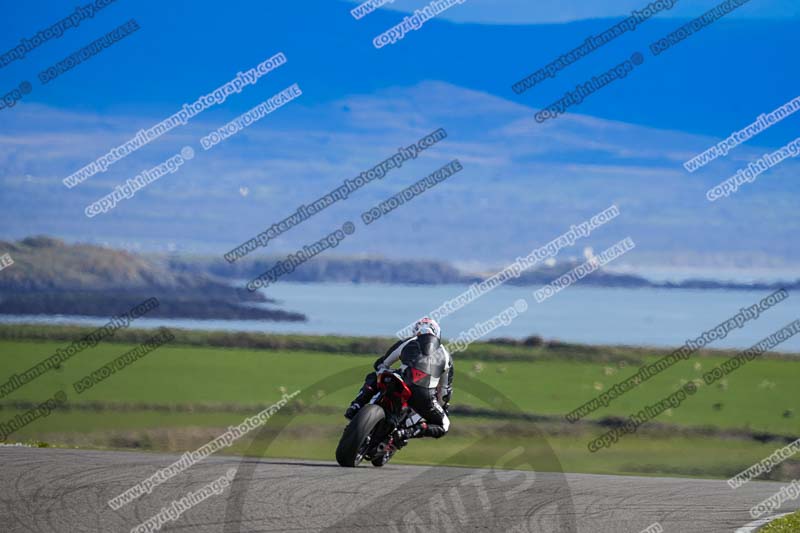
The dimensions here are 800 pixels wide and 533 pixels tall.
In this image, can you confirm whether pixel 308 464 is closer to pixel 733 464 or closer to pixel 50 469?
pixel 50 469

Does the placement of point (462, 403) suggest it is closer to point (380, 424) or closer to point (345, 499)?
point (380, 424)

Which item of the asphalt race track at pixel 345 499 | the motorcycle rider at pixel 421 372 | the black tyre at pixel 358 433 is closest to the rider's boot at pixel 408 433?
the motorcycle rider at pixel 421 372

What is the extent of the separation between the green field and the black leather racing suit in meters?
12.6

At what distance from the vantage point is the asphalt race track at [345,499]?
33.6ft

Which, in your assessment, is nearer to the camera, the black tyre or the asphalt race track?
the asphalt race track

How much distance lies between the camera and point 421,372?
15.0 m

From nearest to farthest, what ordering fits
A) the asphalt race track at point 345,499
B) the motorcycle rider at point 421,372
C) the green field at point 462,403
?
the asphalt race track at point 345,499 < the motorcycle rider at point 421,372 < the green field at point 462,403

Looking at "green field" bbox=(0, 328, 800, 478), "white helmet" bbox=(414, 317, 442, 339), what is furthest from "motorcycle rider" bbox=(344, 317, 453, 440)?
"green field" bbox=(0, 328, 800, 478)

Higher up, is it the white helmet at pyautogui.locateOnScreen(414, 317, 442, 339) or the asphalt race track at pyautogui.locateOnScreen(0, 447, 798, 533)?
the white helmet at pyautogui.locateOnScreen(414, 317, 442, 339)

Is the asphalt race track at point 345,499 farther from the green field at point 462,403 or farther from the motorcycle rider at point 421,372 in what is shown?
the green field at point 462,403

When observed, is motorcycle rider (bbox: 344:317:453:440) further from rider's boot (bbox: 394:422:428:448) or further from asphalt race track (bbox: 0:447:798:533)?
asphalt race track (bbox: 0:447:798:533)

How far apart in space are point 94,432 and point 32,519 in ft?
83.7

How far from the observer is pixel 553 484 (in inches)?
535

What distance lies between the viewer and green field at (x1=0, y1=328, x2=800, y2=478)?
33.3 m
